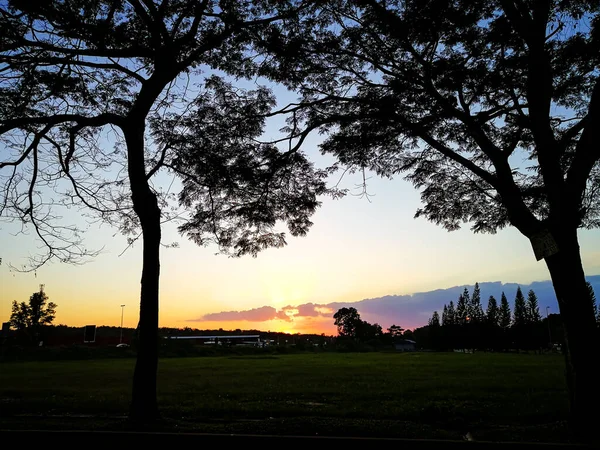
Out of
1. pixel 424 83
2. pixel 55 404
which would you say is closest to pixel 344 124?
pixel 424 83

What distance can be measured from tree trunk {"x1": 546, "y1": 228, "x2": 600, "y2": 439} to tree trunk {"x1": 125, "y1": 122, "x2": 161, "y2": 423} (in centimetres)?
783

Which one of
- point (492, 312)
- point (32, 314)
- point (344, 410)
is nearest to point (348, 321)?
point (492, 312)

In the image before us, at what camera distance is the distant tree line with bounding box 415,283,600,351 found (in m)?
125

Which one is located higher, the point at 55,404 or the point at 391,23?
the point at 391,23

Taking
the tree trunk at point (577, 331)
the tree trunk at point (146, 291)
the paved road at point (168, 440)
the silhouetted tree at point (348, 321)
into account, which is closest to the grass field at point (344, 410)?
the tree trunk at point (577, 331)

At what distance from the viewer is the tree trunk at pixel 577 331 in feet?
Result: 28.3

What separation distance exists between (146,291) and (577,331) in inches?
326

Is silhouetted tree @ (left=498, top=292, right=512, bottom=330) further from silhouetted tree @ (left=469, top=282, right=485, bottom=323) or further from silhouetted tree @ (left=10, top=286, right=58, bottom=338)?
silhouetted tree @ (left=10, top=286, right=58, bottom=338)

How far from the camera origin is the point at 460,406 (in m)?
13.6

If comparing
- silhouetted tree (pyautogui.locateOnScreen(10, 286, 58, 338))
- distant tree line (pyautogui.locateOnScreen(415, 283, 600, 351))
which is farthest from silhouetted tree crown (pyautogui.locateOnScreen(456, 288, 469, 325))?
silhouetted tree (pyautogui.locateOnScreen(10, 286, 58, 338))

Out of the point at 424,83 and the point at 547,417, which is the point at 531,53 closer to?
the point at 424,83

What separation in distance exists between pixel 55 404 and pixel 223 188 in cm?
810

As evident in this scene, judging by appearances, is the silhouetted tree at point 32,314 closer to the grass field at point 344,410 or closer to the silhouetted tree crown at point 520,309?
the grass field at point 344,410

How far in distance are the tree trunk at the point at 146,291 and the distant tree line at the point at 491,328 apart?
4525 inches
